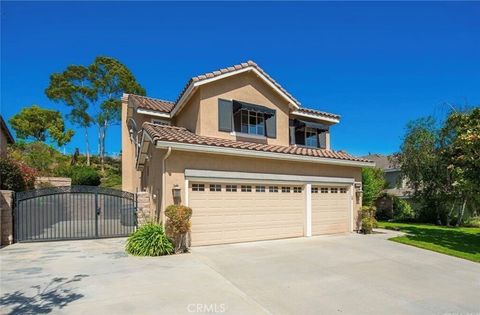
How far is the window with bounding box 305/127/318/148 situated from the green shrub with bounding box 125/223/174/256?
11794 millimetres

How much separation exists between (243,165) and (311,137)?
8.40m

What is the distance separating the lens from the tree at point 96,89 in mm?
39781

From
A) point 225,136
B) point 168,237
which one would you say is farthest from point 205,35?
point 168,237

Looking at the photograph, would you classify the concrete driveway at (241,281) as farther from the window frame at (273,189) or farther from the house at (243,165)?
the window frame at (273,189)

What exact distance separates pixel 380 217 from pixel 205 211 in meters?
22.4

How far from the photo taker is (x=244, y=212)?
1300 cm

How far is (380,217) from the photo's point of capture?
29.1 m

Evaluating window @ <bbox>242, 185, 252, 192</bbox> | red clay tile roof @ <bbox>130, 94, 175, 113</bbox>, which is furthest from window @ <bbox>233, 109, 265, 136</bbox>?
red clay tile roof @ <bbox>130, 94, 175, 113</bbox>

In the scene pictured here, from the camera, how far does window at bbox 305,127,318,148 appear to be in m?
19.8

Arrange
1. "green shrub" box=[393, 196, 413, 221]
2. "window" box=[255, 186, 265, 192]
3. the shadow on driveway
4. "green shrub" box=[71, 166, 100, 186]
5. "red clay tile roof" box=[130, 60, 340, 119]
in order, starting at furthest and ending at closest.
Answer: "green shrub" box=[71, 166, 100, 186] → "green shrub" box=[393, 196, 413, 221] → "red clay tile roof" box=[130, 60, 340, 119] → "window" box=[255, 186, 265, 192] → the shadow on driveway

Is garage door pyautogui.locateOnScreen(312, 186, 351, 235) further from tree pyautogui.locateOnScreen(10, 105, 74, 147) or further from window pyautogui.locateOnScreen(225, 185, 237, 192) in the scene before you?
tree pyautogui.locateOnScreen(10, 105, 74, 147)

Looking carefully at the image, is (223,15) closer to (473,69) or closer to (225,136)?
(225,136)

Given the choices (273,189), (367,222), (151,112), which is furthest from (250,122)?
(367,222)

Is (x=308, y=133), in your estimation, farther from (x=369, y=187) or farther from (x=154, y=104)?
(x=154, y=104)
